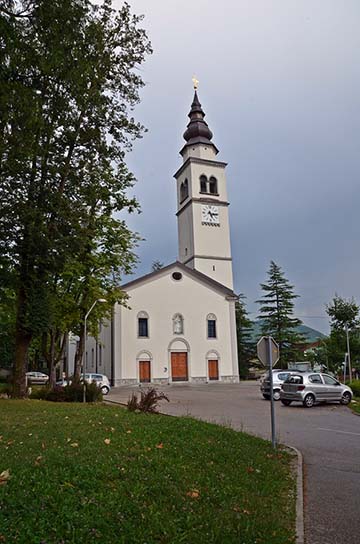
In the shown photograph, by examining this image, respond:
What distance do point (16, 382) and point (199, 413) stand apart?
284 inches

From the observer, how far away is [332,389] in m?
21.6

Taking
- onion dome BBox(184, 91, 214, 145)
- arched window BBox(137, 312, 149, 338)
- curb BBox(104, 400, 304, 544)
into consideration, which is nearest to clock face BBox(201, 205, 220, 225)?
onion dome BBox(184, 91, 214, 145)

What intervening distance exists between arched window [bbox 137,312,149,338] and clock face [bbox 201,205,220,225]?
548 inches

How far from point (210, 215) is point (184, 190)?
17.8 ft

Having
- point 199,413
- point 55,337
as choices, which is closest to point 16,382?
point 199,413

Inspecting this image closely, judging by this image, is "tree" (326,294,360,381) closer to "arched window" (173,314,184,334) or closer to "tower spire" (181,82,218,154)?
"arched window" (173,314,184,334)

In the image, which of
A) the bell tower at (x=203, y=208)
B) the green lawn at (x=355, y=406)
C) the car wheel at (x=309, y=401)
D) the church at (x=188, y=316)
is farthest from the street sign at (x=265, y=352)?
the bell tower at (x=203, y=208)

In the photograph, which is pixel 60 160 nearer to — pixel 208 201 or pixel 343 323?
pixel 343 323

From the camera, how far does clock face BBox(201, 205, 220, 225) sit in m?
52.1

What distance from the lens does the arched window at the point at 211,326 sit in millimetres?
46438

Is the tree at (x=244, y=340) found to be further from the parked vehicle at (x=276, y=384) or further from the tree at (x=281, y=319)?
the parked vehicle at (x=276, y=384)

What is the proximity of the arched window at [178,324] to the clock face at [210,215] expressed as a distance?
1220cm

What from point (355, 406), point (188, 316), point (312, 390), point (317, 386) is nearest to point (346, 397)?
point (355, 406)

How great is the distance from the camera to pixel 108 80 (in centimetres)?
1822
